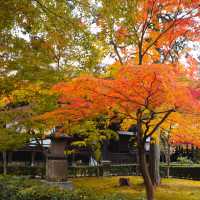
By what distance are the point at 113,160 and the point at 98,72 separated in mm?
19711

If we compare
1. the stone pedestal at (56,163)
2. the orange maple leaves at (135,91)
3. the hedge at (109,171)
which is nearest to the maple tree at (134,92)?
the orange maple leaves at (135,91)

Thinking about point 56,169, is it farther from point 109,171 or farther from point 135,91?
point 109,171

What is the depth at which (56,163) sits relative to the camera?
15.1 meters

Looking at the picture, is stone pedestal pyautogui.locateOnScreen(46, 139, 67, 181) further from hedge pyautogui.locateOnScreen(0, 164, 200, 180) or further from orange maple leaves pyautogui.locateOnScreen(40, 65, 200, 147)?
hedge pyautogui.locateOnScreen(0, 164, 200, 180)

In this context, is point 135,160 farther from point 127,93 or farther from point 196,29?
point 127,93

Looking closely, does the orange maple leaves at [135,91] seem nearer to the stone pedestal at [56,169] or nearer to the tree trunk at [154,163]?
the stone pedestal at [56,169]

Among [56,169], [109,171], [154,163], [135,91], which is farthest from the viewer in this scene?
[109,171]

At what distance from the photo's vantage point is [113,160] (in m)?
29.9

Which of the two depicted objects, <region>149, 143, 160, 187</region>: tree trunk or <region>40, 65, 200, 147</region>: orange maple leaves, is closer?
<region>40, 65, 200, 147</region>: orange maple leaves

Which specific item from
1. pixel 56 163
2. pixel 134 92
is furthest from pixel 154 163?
pixel 134 92

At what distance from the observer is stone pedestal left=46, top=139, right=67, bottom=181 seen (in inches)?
593

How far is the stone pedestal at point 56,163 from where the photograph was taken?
15055 mm

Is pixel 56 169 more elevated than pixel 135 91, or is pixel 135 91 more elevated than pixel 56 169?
pixel 135 91

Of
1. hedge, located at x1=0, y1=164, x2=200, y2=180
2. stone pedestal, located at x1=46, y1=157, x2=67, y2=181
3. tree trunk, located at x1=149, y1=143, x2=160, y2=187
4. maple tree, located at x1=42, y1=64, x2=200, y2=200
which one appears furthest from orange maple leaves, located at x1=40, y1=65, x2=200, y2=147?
hedge, located at x1=0, y1=164, x2=200, y2=180
